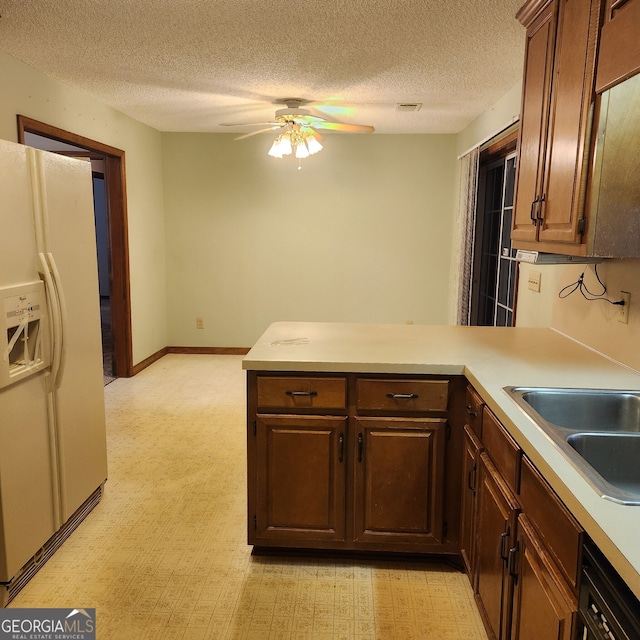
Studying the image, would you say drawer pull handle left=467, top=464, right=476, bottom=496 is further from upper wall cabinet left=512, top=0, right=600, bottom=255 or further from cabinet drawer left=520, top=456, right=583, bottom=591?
upper wall cabinet left=512, top=0, right=600, bottom=255

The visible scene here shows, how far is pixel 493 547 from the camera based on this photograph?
1709 mm

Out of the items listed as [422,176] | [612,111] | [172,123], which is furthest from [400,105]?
[612,111]

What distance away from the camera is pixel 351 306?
5.93 meters

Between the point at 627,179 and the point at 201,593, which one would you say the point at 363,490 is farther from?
the point at 627,179

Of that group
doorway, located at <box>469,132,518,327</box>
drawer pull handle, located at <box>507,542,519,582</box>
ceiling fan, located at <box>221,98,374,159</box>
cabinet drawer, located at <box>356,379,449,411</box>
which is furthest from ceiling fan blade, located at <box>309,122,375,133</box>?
drawer pull handle, located at <box>507,542,519,582</box>

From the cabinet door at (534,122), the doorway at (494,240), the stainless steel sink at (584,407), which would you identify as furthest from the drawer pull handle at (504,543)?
the doorway at (494,240)

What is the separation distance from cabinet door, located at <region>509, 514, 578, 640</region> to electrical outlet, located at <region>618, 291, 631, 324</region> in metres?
1.02

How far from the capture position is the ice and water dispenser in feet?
6.34

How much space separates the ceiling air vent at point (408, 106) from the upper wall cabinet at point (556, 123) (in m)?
2.04

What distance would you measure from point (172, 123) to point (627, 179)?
14.7ft

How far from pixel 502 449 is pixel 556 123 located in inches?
46.3

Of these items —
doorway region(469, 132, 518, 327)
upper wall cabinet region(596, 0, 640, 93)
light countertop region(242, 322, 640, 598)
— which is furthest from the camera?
doorway region(469, 132, 518, 327)

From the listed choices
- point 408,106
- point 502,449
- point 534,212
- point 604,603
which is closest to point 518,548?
point 502,449

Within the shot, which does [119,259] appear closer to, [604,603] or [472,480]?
[472,480]
